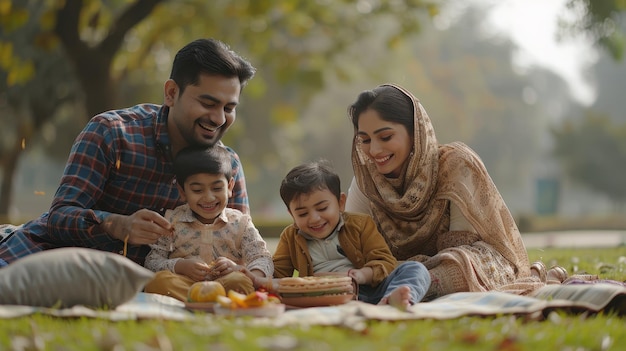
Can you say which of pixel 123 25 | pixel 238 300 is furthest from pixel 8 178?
pixel 238 300

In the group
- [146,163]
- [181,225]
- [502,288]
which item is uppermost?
[146,163]

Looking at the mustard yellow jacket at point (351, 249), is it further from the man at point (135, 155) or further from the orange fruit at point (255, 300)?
the orange fruit at point (255, 300)

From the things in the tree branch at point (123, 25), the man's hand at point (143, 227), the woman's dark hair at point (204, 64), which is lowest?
the man's hand at point (143, 227)

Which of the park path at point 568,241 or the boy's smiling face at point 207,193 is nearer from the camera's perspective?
the boy's smiling face at point 207,193

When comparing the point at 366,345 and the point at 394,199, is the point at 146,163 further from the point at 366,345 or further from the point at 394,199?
the point at 366,345

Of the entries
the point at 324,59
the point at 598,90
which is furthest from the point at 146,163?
the point at 598,90

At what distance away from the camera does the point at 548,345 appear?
11.5 feet

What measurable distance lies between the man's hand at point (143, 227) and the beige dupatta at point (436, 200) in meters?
1.62

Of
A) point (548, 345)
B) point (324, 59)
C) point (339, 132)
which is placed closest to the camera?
point (548, 345)

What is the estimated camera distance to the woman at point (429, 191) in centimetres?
555

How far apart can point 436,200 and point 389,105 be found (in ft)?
2.30

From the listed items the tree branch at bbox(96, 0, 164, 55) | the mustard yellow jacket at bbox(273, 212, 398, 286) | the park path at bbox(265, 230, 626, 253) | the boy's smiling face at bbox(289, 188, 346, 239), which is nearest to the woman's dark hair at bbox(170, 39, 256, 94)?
the boy's smiling face at bbox(289, 188, 346, 239)

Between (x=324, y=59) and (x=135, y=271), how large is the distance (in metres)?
15.3

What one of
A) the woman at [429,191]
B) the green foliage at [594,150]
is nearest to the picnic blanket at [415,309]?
the woman at [429,191]
